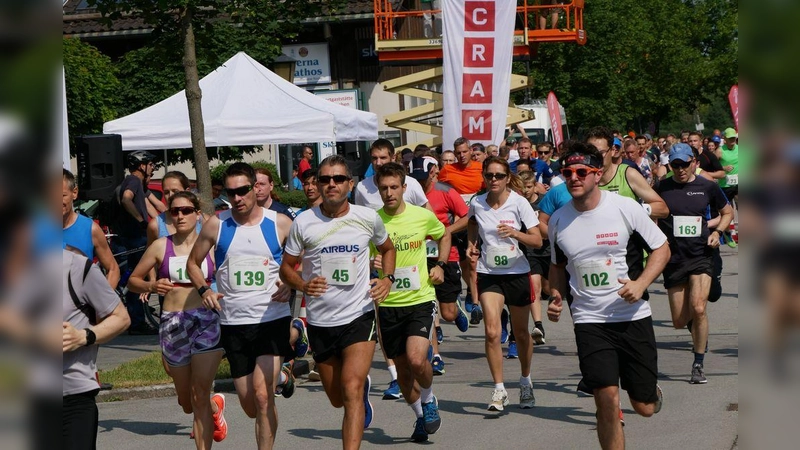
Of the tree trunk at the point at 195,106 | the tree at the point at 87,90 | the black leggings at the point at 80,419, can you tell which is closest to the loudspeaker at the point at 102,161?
the tree trunk at the point at 195,106

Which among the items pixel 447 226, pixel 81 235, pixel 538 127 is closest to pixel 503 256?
pixel 447 226

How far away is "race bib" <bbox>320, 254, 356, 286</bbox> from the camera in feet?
24.2

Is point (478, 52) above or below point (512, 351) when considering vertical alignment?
above

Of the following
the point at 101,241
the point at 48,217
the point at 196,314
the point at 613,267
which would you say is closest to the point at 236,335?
the point at 196,314

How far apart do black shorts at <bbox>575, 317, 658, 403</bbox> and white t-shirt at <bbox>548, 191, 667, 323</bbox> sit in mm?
56

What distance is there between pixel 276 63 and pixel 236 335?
17.0m

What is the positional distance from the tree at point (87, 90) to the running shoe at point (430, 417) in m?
20.7

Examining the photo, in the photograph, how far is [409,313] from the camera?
8.60 metres

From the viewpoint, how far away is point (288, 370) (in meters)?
10.1

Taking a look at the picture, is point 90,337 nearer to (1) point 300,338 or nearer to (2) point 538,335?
(1) point 300,338

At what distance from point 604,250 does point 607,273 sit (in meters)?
0.14

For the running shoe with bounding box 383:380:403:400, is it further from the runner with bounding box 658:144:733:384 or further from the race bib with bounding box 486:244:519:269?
the runner with bounding box 658:144:733:384

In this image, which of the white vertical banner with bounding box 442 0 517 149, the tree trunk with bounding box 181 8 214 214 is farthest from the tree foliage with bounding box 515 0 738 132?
the tree trunk with bounding box 181 8 214 214

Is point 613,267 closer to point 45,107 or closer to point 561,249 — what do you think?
point 561,249
